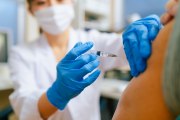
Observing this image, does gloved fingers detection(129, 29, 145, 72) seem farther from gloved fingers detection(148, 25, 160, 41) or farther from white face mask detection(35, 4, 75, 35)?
white face mask detection(35, 4, 75, 35)

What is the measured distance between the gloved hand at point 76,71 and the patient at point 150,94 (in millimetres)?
255

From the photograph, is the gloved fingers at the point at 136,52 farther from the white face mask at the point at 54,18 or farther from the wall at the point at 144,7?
the wall at the point at 144,7

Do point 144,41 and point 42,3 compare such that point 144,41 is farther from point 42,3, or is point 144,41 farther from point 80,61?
point 42,3

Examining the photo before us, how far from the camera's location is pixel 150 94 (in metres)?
0.54

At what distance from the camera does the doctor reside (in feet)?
2.32

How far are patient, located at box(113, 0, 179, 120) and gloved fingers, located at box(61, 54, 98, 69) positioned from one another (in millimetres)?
262

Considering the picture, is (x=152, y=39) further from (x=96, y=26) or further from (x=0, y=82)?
(x=96, y=26)

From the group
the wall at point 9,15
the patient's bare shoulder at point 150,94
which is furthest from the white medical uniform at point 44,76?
the wall at point 9,15

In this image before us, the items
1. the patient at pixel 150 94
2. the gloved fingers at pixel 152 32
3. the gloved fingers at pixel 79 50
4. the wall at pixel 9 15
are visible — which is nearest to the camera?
the patient at pixel 150 94

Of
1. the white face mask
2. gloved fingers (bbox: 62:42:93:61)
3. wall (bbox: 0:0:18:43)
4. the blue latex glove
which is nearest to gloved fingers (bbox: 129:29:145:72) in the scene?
the blue latex glove

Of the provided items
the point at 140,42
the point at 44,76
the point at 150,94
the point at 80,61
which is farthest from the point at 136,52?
the point at 44,76

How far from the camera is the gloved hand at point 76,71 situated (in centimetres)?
84

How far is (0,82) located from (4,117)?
0.50 meters

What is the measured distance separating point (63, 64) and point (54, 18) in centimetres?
53
